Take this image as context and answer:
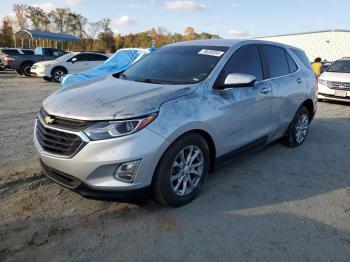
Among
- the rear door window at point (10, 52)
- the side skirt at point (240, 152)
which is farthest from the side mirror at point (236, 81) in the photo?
the rear door window at point (10, 52)

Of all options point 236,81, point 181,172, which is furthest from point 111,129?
point 236,81

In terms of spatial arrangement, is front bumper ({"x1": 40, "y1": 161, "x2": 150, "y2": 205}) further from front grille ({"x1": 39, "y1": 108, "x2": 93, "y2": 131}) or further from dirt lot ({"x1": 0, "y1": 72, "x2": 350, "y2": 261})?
front grille ({"x1": 39, "y1": 108, "x2": 93, "y2": 131})

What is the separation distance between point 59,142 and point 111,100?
0.63 m

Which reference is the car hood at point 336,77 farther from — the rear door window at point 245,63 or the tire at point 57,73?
the tire at point 57,73

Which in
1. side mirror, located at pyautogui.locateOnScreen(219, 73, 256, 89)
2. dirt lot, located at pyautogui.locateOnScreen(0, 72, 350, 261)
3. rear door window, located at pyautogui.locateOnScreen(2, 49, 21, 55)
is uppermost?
side mirror, located at pyautogui.locateOnScreen(219, 73, 256, 89)

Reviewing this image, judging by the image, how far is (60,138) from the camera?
10.5 feet

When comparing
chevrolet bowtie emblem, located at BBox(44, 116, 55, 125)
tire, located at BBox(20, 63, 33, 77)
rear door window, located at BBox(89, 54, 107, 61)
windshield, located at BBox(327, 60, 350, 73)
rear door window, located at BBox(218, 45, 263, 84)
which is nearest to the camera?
chevrolet bowtie emblem, located at BBox(44, 116, 55, 125)

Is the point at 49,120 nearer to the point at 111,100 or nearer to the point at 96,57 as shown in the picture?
the point at 111,100

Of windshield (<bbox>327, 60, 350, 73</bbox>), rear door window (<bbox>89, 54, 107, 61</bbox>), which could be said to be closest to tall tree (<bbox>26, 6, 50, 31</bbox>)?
rear door window (<bbox>89, 54, 107, 61</bbox>)

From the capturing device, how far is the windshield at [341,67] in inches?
461

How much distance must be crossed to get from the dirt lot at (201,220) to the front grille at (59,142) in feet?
2.27

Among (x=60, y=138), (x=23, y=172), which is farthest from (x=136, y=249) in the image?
(x=23, y=172)

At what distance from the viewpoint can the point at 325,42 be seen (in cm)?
4159

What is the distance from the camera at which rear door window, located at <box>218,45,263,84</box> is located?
13.6 ft
